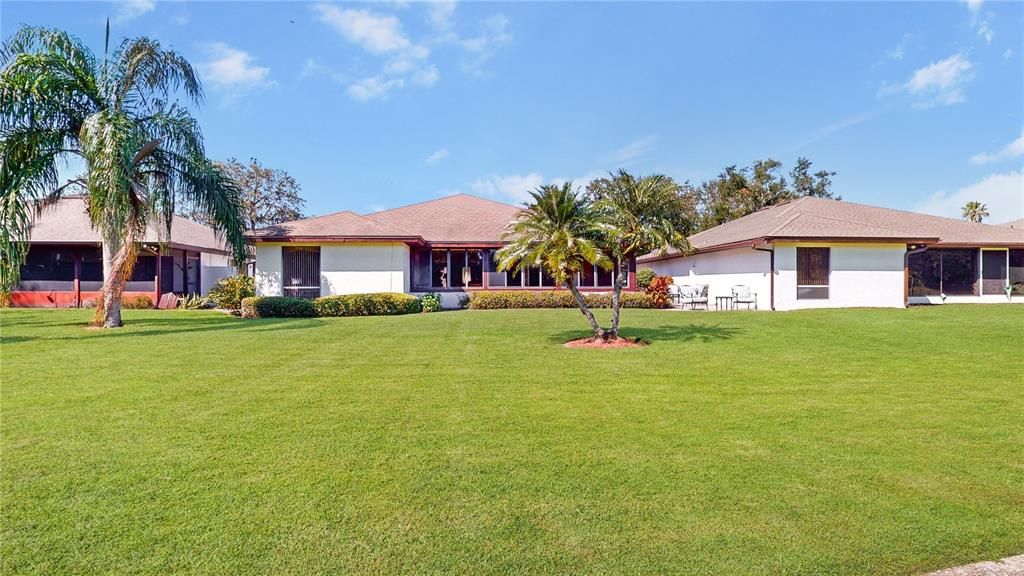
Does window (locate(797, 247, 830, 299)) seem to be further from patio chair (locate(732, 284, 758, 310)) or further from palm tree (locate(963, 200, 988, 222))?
palm tree (locate(963, 200, 988, 222))

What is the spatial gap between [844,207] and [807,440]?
24633mm

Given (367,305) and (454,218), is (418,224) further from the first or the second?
(367,305)

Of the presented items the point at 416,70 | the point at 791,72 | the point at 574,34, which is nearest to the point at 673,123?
the point at 791,72

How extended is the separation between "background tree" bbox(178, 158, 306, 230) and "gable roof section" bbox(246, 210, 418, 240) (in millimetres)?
21763

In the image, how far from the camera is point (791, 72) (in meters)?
20.1

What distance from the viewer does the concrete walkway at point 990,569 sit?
2.74 meters

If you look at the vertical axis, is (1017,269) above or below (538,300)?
above

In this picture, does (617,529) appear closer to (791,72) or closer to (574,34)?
(574,34)

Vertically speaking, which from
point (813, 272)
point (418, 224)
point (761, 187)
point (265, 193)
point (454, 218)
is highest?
point (265, 193)

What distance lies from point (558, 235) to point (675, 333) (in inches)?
171

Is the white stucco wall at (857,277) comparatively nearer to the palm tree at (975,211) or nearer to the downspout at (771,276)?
the downspout at (771,276)

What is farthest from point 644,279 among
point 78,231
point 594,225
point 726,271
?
point 78,231

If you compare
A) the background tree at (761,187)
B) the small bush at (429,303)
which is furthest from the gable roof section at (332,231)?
the background tree at (761,187)

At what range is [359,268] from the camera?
67.6 ft
